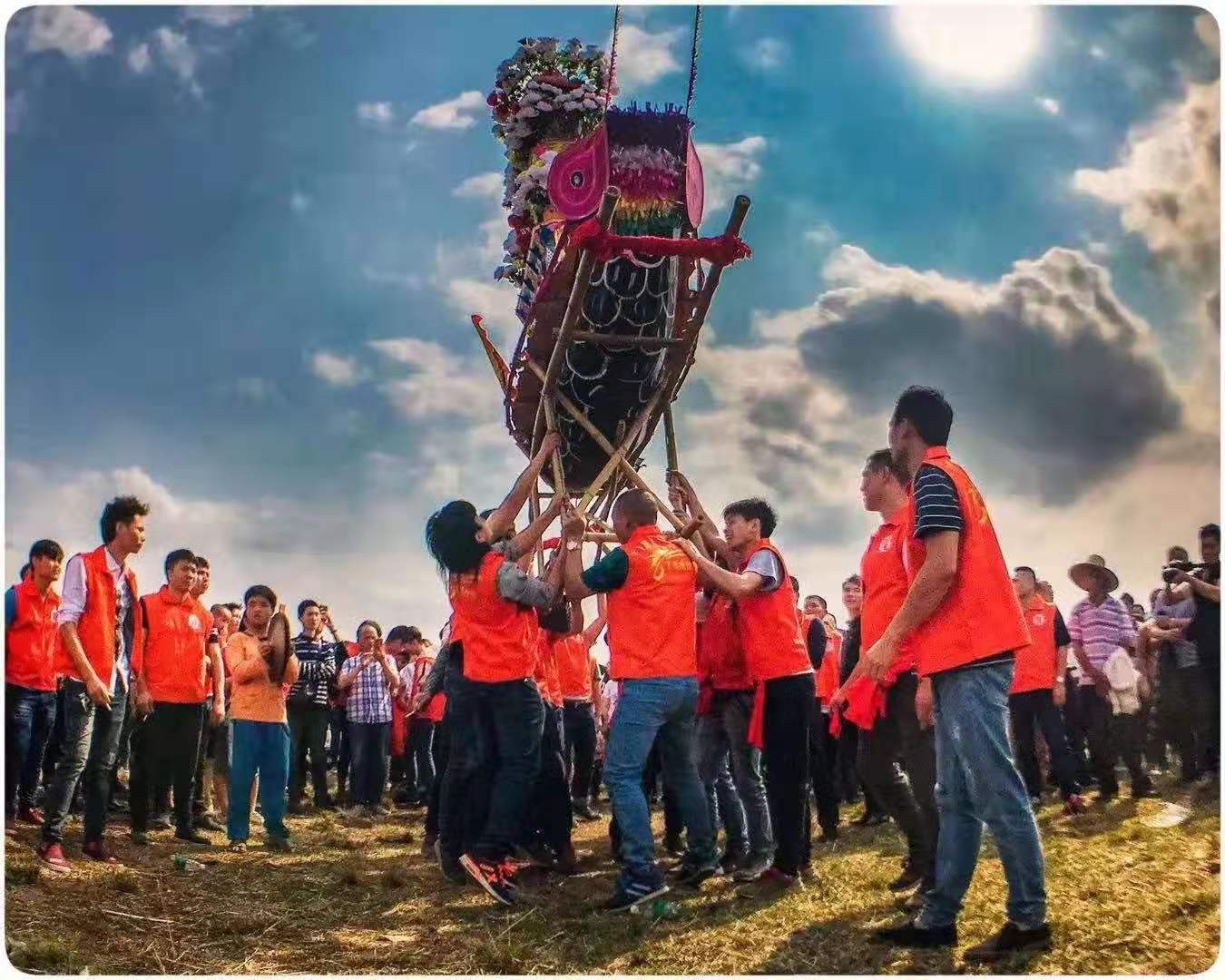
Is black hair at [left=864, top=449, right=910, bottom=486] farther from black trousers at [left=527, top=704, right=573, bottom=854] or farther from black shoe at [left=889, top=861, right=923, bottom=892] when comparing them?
black trousers at [left=527, top=704, right=573, bottom=854]

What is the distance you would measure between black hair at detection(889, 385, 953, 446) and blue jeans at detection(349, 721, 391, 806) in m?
8.01

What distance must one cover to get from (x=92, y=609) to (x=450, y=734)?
2.29 m

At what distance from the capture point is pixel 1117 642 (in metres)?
9.56

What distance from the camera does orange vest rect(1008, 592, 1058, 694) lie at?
8.52 m

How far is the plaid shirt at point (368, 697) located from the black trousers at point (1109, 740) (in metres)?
6.76

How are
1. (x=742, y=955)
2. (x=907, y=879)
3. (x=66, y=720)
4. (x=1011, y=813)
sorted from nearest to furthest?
1. (x=1011, y=813)
2. (x=742, y=955)
3. (x=907, y=879)
4. (x=66, y=720)

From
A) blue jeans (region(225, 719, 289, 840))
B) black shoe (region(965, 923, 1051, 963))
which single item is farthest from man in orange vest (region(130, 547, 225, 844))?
black shoe (region(965, 923, 1051, 963))

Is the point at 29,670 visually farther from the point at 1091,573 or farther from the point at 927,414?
the point at 1091,573

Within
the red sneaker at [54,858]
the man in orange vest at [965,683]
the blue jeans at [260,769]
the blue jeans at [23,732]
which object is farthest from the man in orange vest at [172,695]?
the man in orange vest at [965,683]

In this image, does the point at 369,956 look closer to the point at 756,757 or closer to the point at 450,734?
the point at 450,734

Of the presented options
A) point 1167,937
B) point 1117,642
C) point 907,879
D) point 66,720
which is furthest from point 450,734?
point 1117,642

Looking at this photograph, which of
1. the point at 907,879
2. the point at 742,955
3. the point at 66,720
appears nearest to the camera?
the point at 742,955

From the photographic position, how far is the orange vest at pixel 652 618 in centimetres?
573

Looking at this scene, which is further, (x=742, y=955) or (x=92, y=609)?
(x=92, y=609)
